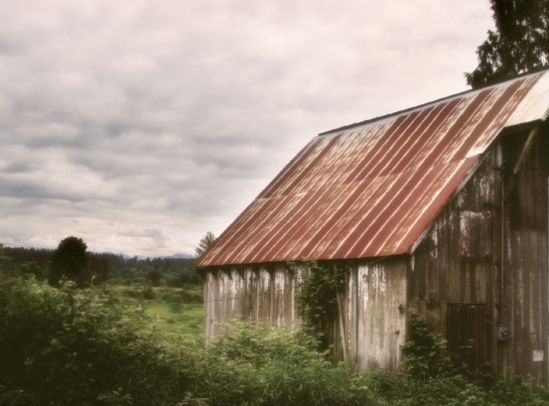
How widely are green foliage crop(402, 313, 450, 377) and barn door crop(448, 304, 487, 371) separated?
1.37 ft

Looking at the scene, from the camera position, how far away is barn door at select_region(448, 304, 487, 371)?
11.1 metres

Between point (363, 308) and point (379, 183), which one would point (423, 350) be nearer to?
point (363, 308)

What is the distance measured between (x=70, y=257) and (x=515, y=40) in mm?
25563

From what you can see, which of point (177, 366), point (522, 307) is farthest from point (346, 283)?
point (177, 366)

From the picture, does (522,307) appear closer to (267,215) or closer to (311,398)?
(311,398)

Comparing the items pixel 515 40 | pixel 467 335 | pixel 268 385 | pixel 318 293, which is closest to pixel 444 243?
pixel 467 335

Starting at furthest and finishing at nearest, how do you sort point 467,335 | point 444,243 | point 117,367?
point 444,243
point 467,335
point 117,367

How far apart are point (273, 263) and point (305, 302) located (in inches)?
71.2

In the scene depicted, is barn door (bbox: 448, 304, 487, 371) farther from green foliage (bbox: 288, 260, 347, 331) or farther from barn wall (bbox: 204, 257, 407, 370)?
green foliage (bbox: 288, 260, 347, 331)

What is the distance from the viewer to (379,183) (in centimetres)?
1452

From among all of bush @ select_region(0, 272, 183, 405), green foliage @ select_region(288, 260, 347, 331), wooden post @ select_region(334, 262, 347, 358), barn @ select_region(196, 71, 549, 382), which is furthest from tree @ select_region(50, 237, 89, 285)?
bush @ select_region(0, 272, 183, 405)

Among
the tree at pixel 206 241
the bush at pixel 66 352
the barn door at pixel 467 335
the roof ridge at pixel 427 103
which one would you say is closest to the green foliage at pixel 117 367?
the bush at pixel 66 352

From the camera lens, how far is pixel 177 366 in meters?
8.54

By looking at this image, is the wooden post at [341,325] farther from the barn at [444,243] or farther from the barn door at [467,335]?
the barn door at [467,335]
